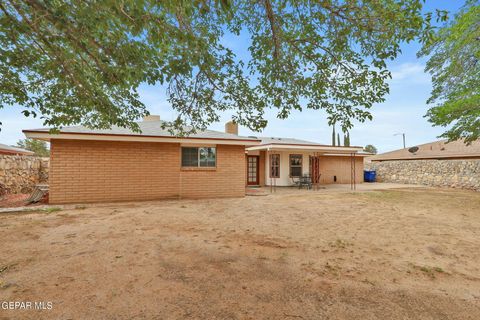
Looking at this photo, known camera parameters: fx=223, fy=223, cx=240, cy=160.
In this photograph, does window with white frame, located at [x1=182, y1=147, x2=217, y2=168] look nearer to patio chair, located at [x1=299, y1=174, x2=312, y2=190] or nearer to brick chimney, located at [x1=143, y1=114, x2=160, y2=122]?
brick chimney, located at [x1=143, y1=114, x2=160, y2=122]

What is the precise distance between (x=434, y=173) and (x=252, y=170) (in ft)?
47.2

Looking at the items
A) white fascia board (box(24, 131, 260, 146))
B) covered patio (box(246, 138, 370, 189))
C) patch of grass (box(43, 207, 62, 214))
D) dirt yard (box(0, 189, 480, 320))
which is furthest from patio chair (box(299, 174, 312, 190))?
patch of grass (box(43, 207, 62, 214))

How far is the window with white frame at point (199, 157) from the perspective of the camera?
396 inches

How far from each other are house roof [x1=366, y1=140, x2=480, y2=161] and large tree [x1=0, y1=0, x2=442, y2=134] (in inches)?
639

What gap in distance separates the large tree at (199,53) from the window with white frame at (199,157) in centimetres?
436

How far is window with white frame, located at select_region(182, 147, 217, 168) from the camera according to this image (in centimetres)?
1006

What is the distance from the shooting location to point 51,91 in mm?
4812

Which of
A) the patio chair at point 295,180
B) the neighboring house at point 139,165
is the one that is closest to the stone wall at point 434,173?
the patio chair at point 295,180

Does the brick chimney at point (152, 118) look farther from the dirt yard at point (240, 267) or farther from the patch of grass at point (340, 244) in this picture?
the patch of grass at point (340, 244)

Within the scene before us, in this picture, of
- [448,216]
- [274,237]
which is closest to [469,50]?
[448,216]

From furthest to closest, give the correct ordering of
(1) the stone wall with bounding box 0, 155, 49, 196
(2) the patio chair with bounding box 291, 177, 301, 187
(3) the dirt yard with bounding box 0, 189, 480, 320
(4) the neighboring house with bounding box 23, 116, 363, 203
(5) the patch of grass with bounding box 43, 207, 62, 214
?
(2) the patio chair with bounding box 291, 177, 301, 187
(1) the stone wall with bounding box 0, 155, 49, 196
(4) the neighboring house with bounding box 23, 116, 363, 203
(5) the patch of grass with bounding box 43, 207, 62, 214
(3) the dirt yard with bounding box 0, 189, 480, 320

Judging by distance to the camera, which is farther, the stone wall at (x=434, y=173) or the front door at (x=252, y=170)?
the front door at (x=252, y=170)

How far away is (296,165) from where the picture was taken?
→ 16062 mm

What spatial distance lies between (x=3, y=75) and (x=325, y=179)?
18.4 m
